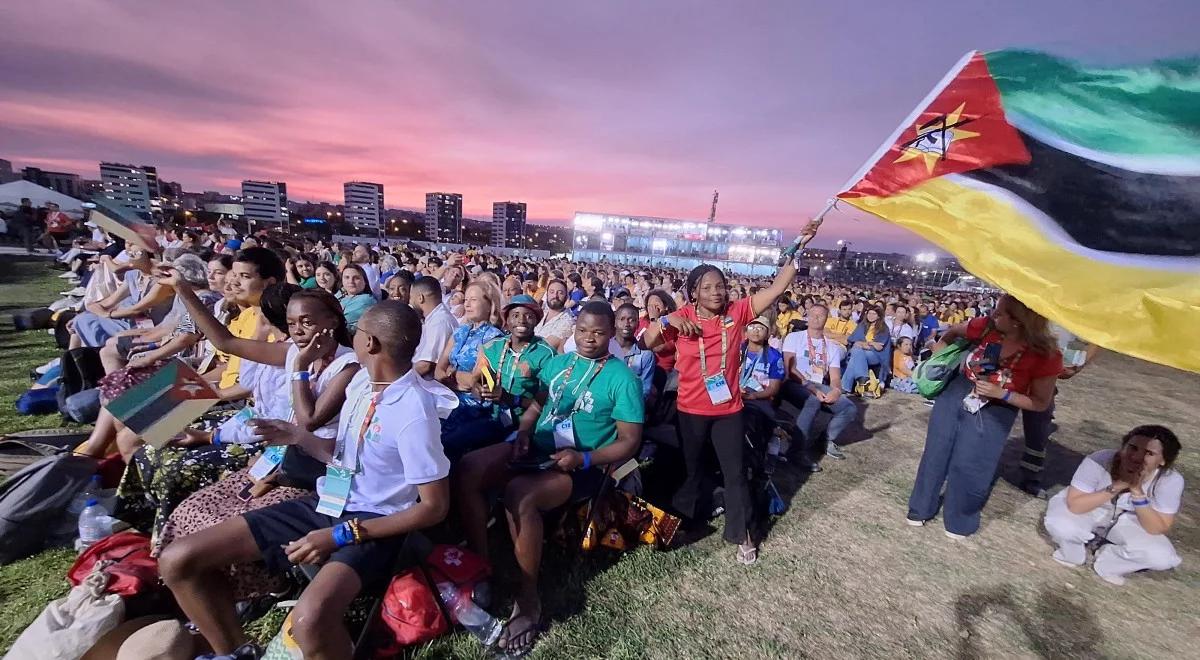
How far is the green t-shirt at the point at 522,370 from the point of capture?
3.47 m

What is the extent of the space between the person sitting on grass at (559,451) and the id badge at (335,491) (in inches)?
29.9

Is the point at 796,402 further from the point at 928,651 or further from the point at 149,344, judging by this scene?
the point at 149,344

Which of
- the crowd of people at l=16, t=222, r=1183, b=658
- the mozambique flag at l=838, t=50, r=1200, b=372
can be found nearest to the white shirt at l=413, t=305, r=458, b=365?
the crowd of people at l=16, t=222, r=1183, b=658

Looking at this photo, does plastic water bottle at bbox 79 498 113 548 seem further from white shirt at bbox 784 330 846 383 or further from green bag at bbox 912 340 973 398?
white shirt at bbox 784 330 846 383

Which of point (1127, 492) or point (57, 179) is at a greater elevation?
point (57, 179)

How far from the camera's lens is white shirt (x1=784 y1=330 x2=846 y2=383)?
5.81 metres

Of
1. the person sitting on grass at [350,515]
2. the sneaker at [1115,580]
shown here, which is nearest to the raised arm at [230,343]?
the person sitting on grass at [350,515]

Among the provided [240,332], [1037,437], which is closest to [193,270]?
[240,332]

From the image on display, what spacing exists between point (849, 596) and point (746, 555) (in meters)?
0.70

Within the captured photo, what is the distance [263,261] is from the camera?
137 inches

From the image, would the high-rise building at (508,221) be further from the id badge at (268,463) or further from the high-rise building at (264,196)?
the id badge at (268,463)

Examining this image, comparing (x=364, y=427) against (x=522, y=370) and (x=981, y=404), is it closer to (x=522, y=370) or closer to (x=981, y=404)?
(x=522, y=370)

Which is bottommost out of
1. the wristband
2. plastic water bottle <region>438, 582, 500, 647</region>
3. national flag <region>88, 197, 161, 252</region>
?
plastic water bottle <region>438, 582, 500, 647</region>

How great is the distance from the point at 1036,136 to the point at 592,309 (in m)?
2.55
